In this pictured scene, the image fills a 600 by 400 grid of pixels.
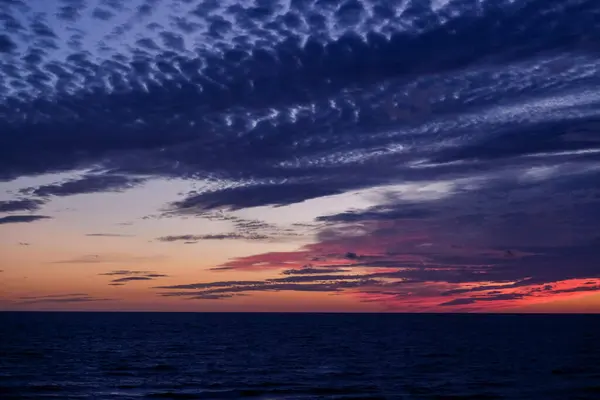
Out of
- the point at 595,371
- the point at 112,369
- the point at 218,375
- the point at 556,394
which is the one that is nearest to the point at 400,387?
the point at 556,394

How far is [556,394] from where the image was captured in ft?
157

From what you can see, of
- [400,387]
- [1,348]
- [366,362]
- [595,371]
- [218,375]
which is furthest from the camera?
[1,348]

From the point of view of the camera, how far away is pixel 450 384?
175 ft

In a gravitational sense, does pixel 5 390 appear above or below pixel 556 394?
above

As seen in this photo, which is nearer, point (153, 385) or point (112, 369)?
point (153, 385)

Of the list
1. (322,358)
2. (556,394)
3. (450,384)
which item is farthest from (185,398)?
(322,358)

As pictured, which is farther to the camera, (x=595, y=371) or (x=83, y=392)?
(x=595, y=371)

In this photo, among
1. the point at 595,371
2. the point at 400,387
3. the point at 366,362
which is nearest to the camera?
the point at 400,387

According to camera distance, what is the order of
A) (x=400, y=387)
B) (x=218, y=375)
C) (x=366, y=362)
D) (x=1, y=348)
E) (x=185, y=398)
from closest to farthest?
(x=185, y=398)
(x=400, y=387)
(x=218, y=375)
(x=366, y=362)
(x=1, y=348)

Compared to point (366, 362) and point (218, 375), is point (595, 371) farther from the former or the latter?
point (218, 375)

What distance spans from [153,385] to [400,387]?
21112 millimetres

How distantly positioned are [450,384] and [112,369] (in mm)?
34443

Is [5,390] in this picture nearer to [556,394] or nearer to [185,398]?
[185,398]

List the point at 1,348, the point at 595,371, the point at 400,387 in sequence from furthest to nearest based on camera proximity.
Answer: the point at 1,348, the point at 595,371, the point at 400,387
